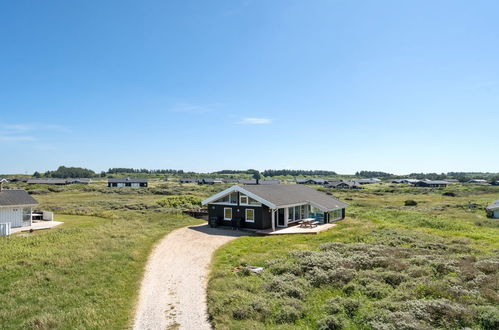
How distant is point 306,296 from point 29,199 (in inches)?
1241

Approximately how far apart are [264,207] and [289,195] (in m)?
5.72

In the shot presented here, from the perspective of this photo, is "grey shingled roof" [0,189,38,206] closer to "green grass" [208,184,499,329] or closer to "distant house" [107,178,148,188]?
"green grass" [208,184,499,329]

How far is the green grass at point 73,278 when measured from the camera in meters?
11.3

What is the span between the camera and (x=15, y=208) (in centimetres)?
3077

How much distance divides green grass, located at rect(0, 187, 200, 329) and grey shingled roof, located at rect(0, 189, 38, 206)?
24.0ft

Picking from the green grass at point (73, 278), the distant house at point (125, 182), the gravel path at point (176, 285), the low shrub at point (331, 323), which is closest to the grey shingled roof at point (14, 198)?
the green grass at point (73, 278)

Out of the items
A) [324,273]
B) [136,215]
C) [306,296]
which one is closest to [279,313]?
[306,296]

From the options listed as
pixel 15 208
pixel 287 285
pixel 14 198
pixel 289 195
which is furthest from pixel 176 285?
pixel 14 198

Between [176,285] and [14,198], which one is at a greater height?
[14,198]

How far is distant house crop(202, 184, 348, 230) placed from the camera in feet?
100

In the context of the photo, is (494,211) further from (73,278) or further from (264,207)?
(73,278)

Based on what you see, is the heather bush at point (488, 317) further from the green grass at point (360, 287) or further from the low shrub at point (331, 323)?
the low shrub at point (331, 323)

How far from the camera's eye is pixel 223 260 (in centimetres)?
1925

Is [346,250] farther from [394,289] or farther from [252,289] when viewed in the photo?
[252,289]
